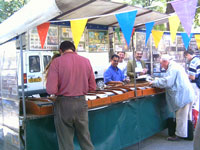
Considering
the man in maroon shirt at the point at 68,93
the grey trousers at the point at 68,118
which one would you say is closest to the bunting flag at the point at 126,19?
the man in maroon shirt at the point at 68,93

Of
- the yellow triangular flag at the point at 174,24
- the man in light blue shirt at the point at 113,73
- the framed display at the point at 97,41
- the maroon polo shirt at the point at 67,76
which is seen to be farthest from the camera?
the framed display at the point at 97,41

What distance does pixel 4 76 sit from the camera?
10.2ft

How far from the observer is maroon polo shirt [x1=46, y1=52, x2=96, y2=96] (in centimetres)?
262

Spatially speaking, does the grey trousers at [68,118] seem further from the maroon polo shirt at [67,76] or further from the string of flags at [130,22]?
the string of flags at [130,22]

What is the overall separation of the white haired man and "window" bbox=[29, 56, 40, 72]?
5829 mm

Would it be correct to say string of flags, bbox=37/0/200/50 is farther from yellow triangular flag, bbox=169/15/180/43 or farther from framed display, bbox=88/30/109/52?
framed display, bbox=88/30/109/52

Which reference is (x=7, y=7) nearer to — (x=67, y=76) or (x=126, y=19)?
(x=126, y=19)

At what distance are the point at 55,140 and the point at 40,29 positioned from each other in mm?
1521

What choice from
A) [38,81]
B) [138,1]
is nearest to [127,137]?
[38,81]

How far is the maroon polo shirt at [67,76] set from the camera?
2.62 m

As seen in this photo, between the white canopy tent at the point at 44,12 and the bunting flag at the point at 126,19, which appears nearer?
the white canopy tent at the point at 44,12

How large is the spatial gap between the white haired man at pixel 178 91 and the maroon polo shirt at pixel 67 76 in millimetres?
2033

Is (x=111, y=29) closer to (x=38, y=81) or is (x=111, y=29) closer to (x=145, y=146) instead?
(x=145, y=146)

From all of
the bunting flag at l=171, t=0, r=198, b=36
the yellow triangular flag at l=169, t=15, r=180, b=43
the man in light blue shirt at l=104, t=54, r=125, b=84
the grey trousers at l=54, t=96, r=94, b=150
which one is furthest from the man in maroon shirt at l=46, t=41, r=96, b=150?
the yellow triangular flag at l=169, t=15, r=180, b=43
